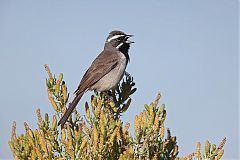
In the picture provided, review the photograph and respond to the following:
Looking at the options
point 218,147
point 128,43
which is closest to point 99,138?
point 218,147

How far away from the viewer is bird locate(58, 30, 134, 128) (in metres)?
Result: 6.39

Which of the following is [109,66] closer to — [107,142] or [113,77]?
[113,77]

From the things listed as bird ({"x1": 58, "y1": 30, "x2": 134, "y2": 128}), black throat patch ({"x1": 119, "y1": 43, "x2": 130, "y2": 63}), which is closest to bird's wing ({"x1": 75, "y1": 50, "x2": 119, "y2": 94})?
bird ({"x1": 58, "y1": 30, "x2": 134, "y2": 128})

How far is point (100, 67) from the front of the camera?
23.1ft

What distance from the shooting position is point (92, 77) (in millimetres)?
6648

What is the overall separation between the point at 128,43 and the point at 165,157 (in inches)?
138

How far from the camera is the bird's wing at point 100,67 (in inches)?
257

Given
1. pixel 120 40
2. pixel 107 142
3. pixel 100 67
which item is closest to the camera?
pixel 107 142

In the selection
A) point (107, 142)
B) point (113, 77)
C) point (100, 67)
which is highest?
point (100, 67)

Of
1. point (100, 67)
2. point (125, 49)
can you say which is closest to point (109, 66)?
point (100, 67)

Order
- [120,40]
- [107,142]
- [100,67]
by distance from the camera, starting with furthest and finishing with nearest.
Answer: [120,40] < [100,67] < [107,142]

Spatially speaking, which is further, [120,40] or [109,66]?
[120,40]

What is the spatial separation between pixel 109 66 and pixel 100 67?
0.53 ft

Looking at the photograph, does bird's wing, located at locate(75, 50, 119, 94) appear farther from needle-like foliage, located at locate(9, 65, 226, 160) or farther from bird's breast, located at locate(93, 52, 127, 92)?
needle-like foliage, located at locate(9, 65, 226, 160)
